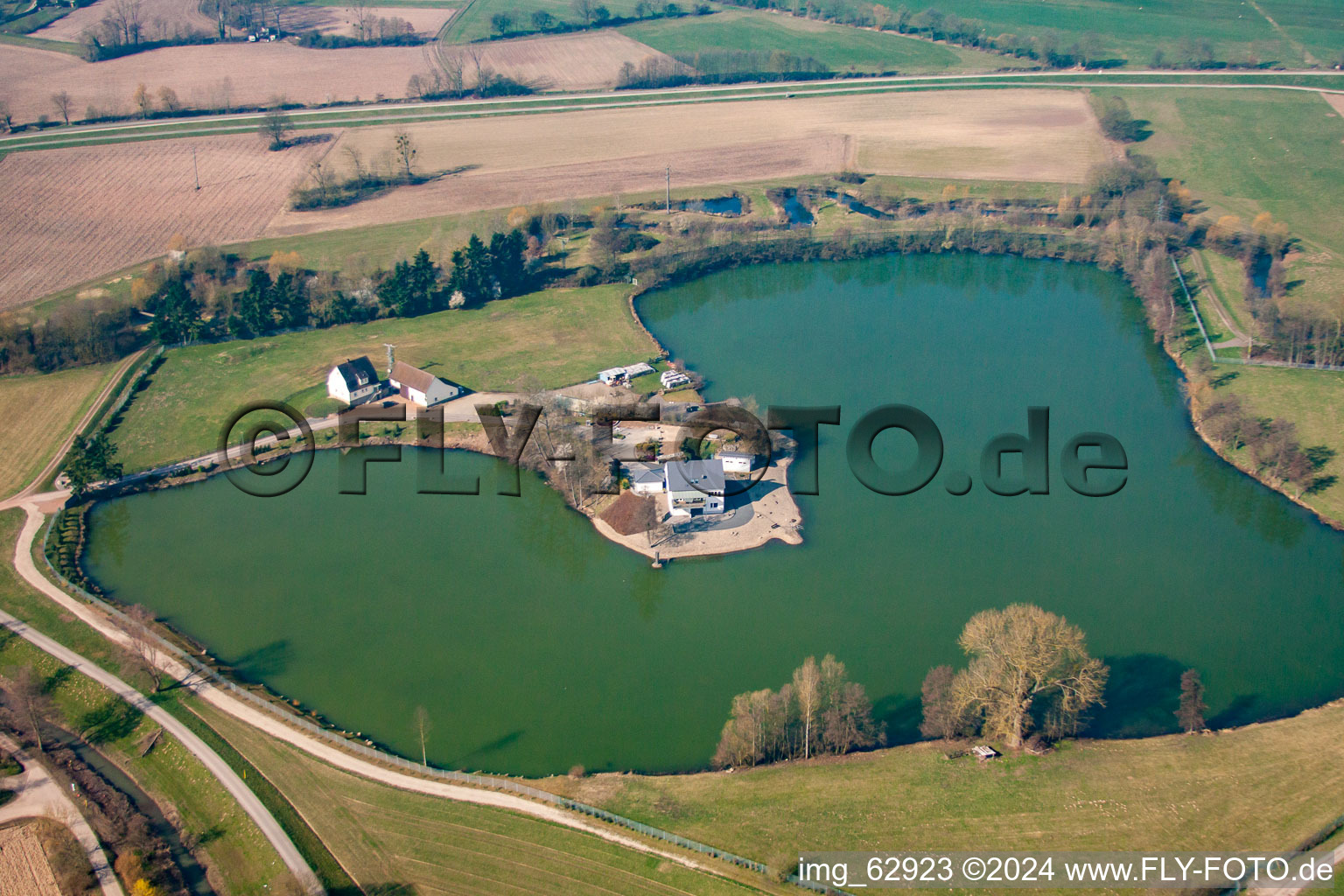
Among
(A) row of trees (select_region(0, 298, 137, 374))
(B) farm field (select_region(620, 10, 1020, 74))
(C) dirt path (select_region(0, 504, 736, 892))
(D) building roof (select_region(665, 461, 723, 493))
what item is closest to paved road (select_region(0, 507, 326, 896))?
(C) dirt path (select_region(0, 504, 736, 892))

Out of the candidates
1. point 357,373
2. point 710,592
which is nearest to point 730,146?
point 357,373

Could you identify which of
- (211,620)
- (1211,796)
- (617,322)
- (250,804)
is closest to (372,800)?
(250,804)

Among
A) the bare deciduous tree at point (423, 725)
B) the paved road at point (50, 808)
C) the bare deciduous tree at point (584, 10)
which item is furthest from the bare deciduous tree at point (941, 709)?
the bare deciduous tree at point (584, 10)

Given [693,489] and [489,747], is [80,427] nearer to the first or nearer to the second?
[489,747]

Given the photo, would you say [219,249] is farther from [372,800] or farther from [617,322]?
[372,800]

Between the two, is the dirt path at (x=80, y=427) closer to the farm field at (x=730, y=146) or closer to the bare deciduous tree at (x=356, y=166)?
the farm field at (x=730, y=146)

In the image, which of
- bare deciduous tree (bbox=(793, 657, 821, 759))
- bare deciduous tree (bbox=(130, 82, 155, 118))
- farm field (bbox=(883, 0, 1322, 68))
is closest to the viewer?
bare deciduous tree (bbox=(793, 657, 821, 759))

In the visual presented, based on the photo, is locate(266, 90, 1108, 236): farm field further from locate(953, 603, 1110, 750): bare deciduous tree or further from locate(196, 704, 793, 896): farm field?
locate(953, 603, 1110, 750): bare deciduous tree
